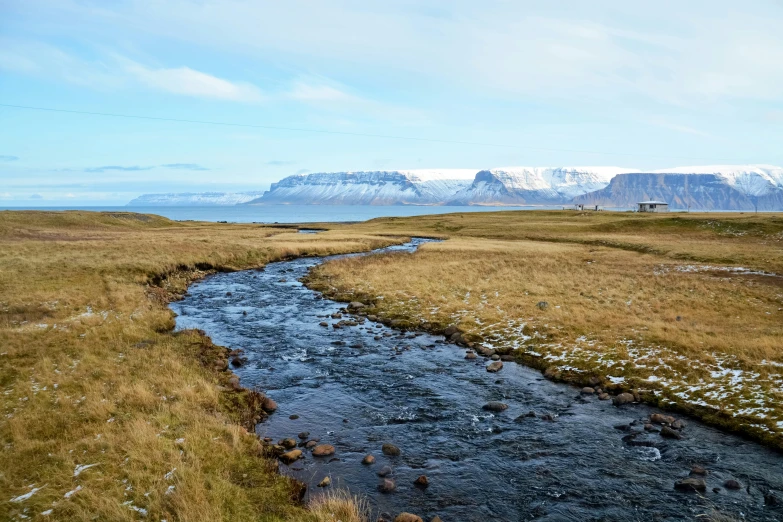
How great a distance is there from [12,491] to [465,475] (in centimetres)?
1012

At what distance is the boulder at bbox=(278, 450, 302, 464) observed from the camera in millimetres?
12099

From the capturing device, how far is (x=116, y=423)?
12.4 meters

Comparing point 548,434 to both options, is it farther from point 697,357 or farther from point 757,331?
point 757,331

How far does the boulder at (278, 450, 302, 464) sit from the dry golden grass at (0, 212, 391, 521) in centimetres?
58

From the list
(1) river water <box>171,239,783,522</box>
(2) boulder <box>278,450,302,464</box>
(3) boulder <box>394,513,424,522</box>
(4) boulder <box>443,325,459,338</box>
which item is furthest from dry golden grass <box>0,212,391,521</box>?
(4) boulder <box>443,325,459,338</box>

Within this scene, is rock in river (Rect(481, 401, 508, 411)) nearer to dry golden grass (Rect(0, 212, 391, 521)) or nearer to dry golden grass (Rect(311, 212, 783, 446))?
dry golden grass (Rect(311, 212, 783, 446))

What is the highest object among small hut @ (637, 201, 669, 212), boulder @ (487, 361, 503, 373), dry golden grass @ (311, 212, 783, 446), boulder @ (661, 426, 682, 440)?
small hut @ (637, 201, 669, 212)

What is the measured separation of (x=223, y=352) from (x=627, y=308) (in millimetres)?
22375

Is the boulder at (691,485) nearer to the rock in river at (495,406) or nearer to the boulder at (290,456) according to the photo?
the rock in river at (495,406)

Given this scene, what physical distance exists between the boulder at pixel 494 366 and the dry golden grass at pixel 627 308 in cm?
167

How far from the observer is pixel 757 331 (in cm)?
2094

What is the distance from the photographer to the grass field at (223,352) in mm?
9977

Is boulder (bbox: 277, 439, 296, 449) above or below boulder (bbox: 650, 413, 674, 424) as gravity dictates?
below

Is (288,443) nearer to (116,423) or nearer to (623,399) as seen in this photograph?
(116,423)
